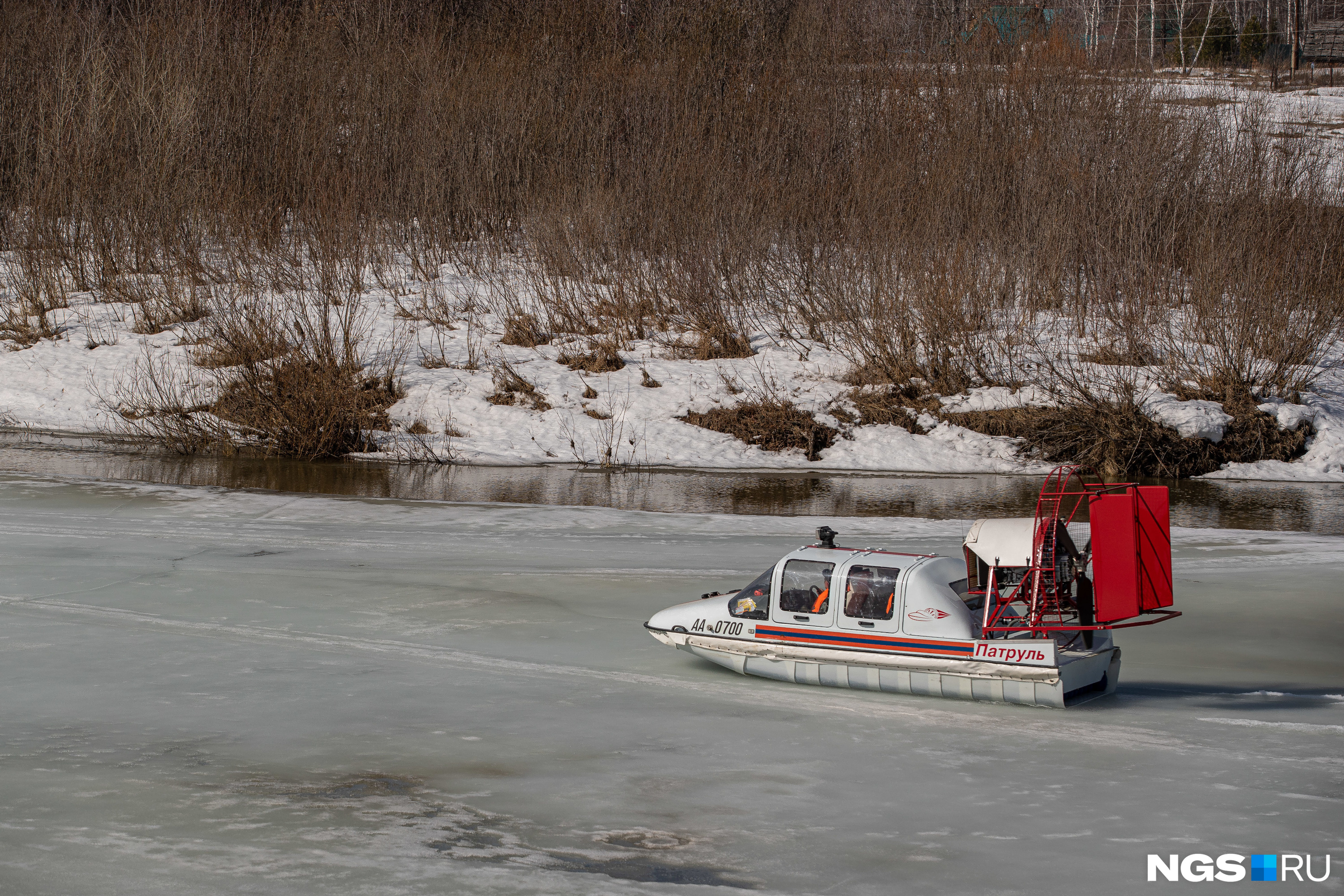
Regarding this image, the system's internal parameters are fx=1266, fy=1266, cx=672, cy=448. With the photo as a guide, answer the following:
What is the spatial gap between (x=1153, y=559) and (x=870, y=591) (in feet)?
6.22

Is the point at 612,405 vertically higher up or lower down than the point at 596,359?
lower down

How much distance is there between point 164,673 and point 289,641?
1081 mm

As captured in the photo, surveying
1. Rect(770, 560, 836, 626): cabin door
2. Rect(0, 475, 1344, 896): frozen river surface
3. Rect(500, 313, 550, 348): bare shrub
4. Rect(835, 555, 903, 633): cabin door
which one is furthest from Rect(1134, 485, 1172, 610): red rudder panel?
Rect(500, 313, 550, 348): bare shrub

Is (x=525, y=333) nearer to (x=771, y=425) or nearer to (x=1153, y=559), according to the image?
(x=771, y=425)

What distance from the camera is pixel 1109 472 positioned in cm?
1922

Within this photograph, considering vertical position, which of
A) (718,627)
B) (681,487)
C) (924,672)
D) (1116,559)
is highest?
(681,487)

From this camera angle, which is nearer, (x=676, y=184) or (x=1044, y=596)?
(x=1044, y=596)

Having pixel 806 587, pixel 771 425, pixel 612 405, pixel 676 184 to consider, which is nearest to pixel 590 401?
pixel 612 405

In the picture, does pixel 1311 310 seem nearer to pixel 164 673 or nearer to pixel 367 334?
pixel 367 334

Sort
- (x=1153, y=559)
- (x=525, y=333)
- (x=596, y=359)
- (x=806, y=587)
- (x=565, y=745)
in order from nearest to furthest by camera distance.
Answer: (x=565, y=745)
(x=1153, y=559)
(x=806, y=587)
(x=596, y=359)
(x=525, y=333)

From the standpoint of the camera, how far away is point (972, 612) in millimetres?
8695

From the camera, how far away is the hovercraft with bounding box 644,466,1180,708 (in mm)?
8375

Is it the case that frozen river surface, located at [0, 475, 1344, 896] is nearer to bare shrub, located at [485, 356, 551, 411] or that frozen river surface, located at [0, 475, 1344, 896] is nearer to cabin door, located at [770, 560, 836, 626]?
cabin door, located at [770, 560, 836, 626]

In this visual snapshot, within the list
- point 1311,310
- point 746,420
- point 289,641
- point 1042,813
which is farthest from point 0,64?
point 1042,813
